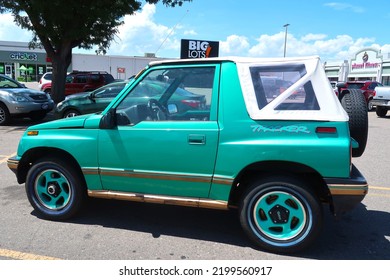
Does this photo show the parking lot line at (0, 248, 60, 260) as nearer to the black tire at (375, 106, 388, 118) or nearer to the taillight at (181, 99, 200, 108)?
the taillight at (181, 99, 200, 108)

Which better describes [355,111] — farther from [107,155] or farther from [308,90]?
[107,155]

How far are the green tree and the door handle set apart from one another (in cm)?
1050

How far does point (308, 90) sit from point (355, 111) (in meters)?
0.81

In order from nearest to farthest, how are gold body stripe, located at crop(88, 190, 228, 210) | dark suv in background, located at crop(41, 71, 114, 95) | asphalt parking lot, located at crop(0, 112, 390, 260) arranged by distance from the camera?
asphalt parking lot, located at crop(0, 112, 390, 260), gold body stripe, located at crop(88, 190, 228, 210), dark suv in background, located at crop(41, 71, 114, 95)

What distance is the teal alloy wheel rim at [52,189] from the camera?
13.2 feet

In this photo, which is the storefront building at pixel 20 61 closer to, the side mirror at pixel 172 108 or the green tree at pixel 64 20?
the green tree at pixel 64 20

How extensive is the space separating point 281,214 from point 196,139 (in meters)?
1.08

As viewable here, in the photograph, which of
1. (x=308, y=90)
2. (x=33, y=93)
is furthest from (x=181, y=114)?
(x=33, y=93)

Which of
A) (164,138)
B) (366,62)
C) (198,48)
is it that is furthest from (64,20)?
(366,62)

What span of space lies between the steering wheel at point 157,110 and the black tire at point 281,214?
3.79 feet

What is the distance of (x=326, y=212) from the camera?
443cm

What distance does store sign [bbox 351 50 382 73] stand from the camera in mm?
42550

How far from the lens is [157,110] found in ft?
12.2

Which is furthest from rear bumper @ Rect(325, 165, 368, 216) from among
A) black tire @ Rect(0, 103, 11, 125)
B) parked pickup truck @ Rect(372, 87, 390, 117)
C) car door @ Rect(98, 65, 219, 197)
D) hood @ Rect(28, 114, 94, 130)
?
parked pickup truck @ Rect(372, 87, 390, 117)
